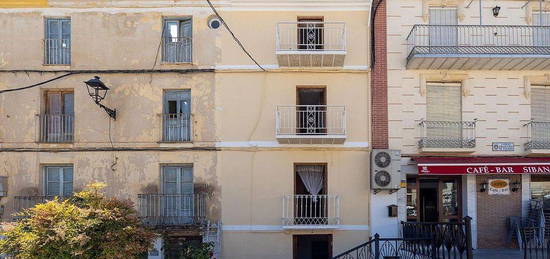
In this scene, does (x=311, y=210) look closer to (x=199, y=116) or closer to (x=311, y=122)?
(x=311, y=122)

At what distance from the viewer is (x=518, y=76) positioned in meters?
15.9

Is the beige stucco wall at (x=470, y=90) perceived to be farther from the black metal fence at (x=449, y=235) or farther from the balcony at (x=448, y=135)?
the black metal fence at (x=449, y=235)

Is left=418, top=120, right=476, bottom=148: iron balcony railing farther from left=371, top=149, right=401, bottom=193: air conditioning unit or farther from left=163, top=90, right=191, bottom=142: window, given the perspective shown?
left=163, top=90, right=191, bottom=142: window

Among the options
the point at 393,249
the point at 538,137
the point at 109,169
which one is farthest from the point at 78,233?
the point at 538,137

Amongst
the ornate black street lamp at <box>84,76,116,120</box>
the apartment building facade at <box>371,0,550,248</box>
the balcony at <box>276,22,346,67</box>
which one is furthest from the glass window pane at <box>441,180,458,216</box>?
the ornate black street lamp at <box>84,76,116,120</box>

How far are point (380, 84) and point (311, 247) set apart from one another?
530 centimetres

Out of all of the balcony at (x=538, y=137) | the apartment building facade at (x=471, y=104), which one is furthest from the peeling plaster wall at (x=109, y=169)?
the balcony at (x=538, y=137)

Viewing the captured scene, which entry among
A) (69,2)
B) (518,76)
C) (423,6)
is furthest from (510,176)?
(69,2)

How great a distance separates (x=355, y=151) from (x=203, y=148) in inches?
178

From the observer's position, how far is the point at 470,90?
52.0 feet

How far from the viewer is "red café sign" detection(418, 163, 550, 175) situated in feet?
48.8

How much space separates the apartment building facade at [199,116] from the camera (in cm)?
1548

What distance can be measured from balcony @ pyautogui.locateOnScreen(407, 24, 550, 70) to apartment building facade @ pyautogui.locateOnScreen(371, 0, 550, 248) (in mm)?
30

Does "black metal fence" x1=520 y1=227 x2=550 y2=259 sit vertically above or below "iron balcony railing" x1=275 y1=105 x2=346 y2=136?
below
